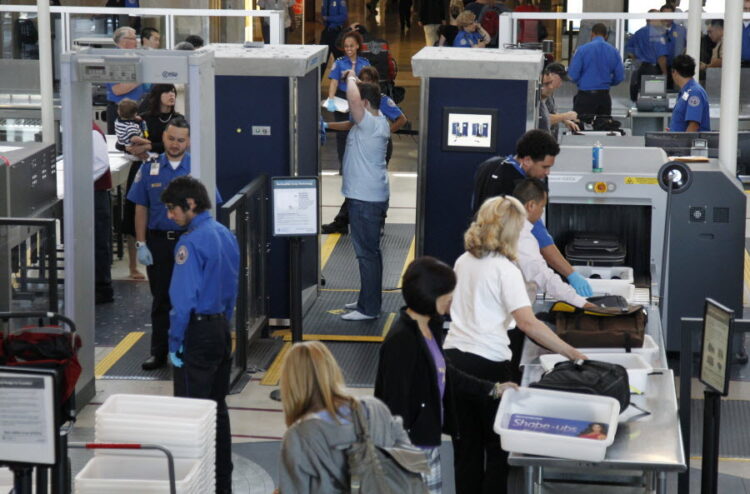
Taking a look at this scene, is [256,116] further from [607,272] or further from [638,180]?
[607,272]

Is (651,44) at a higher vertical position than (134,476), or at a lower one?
higher

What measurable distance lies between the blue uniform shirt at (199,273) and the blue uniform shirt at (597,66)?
10.6 metres

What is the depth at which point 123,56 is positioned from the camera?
7.11 metres

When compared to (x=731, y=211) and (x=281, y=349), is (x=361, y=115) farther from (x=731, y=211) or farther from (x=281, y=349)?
(x=731, y=211)

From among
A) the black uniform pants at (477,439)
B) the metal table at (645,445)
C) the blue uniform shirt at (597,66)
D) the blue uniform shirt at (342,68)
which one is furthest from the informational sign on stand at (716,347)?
the blue uniform shirt at (597,66)

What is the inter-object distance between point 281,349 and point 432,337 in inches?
164

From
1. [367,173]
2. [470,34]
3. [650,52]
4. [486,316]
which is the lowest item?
[486,316]

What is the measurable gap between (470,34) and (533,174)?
465 inches

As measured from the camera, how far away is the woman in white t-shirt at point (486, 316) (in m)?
5.90

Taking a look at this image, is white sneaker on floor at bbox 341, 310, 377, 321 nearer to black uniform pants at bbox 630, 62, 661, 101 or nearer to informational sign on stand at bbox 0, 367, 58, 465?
informational sign on stand at bbox 0, 367, 58, 465

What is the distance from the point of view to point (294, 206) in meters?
8.09

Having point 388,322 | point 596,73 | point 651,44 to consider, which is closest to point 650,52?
point 651,44

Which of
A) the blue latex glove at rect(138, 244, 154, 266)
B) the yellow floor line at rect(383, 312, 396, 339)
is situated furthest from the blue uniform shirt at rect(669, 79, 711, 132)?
the blue latex glove at rect(138, 244, 154, 266)

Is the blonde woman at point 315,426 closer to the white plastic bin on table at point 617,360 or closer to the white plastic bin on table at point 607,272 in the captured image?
the white plastic bin on table at point 617,360
